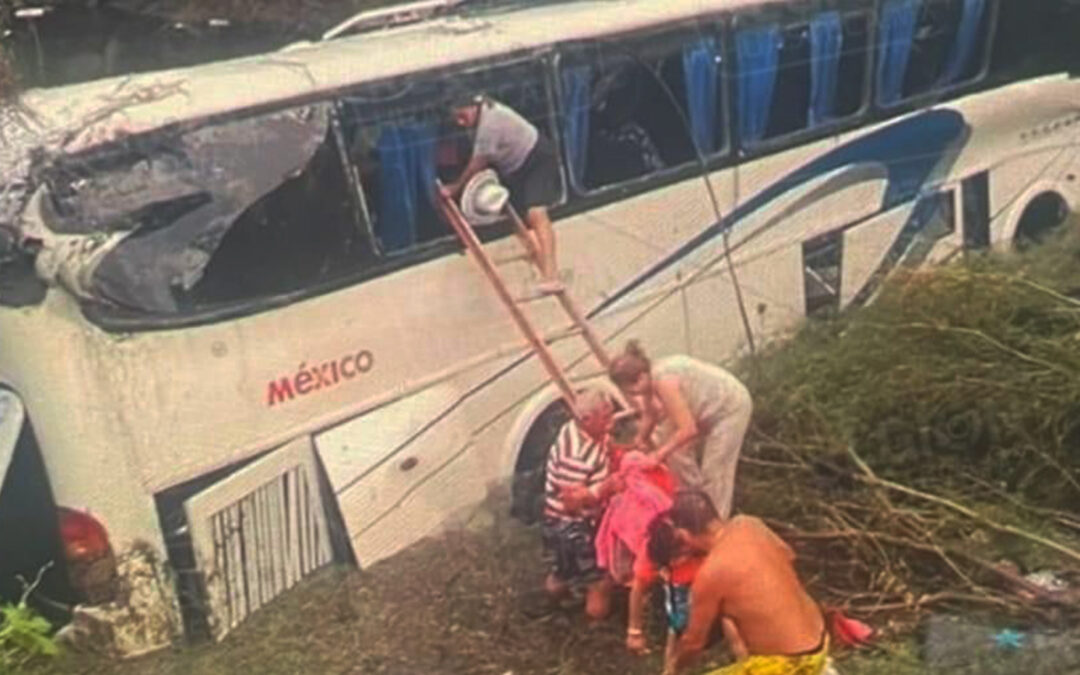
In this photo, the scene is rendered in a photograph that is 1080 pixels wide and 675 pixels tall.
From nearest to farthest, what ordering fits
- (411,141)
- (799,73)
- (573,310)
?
(411,141), (573,310), (799,73)

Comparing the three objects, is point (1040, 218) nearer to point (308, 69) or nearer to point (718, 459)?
point (718, 459)

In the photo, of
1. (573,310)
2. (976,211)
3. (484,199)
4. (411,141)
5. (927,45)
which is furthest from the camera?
(976,211)

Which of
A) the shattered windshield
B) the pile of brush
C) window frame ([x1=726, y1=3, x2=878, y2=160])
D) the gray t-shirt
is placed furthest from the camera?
the pile of brush

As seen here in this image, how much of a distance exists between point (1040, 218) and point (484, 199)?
1.34m

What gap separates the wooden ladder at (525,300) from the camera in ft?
13.7

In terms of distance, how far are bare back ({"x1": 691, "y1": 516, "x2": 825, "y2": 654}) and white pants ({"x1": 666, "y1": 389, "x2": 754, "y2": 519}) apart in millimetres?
108

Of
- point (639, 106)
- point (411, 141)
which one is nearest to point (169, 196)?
point (411, 141)

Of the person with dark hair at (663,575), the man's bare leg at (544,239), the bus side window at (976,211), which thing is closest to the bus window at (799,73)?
→ the bus side window at (976,211)

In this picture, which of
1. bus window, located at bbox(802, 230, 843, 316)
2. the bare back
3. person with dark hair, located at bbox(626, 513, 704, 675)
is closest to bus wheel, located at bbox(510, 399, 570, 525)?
person with dark hair, located at bbox(626, 513, 704, 675)

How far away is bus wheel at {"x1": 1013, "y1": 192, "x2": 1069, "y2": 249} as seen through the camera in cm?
479

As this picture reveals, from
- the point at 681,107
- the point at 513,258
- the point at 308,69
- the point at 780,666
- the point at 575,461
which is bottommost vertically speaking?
the point at 780,666

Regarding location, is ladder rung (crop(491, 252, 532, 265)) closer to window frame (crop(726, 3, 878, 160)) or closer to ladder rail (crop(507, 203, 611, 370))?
ladder rail (crop(507, 203, 611, 370))

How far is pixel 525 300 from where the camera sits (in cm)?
428

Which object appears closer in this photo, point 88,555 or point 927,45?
point 88,555
